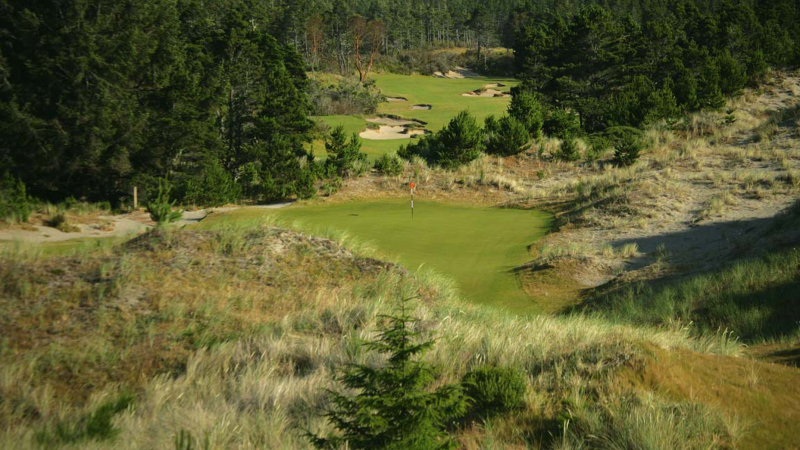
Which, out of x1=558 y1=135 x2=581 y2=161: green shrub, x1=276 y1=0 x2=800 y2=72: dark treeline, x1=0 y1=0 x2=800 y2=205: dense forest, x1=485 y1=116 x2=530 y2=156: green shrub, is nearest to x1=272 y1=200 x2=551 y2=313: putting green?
x1=0 y1=0 x2=800 y2=205: dense forest

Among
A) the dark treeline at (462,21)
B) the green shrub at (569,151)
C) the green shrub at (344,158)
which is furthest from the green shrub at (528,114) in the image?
the dark treeline at (462,21)

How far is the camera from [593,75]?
4169 cm

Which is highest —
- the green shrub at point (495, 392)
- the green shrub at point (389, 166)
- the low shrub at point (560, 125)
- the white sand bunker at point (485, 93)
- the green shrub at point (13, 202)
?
the white sand bunker at point (485, 93)

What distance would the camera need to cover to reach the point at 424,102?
58.3 metres

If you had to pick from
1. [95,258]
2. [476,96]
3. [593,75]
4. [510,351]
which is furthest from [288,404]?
[476,96]

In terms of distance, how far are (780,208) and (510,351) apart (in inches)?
522

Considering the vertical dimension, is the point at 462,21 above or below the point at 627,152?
above

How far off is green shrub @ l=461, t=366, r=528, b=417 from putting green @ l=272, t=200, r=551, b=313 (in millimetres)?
6129

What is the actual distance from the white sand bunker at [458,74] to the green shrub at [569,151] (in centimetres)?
6219

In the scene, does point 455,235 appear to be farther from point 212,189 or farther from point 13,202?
point 13,202

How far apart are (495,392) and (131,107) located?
20171mm

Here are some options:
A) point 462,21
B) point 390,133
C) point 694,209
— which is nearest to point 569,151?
point 694,209

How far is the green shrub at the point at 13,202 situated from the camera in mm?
13148

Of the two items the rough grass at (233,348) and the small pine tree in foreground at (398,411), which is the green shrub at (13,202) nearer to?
the rough grass at (233,348)
